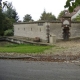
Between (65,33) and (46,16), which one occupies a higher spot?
(46,16)

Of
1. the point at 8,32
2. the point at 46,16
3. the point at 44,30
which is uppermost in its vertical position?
the point at 46,16

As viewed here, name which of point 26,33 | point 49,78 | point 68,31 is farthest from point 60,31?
point 49,78

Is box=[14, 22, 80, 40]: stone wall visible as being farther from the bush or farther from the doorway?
the bush

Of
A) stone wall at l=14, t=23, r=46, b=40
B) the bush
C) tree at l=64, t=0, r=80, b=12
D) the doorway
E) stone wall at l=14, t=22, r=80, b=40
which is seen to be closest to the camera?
tree at l=64, t=0, r=80, b=12

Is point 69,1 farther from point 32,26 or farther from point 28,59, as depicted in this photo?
point 32,26

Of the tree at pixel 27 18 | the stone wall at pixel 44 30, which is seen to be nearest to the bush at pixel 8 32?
the stone wall at pixel 44 30

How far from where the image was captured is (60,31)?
34.9 m

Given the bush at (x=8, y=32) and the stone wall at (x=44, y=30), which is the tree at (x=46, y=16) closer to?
the bush at (x=8, y=32)

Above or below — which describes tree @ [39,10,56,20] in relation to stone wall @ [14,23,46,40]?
above

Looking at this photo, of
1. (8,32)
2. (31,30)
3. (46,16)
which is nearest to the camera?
(31,30)

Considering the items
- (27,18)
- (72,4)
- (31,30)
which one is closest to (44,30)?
(31,30)

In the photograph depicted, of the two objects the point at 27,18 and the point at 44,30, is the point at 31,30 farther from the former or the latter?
the point at 27,18

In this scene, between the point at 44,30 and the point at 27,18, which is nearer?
the point at 44,30

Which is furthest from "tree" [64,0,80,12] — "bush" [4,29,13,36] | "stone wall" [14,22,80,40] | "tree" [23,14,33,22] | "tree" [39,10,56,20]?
"tree" [23,14,33,22]
